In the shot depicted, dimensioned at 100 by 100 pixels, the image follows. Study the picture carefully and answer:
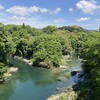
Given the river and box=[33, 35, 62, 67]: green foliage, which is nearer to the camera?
the river

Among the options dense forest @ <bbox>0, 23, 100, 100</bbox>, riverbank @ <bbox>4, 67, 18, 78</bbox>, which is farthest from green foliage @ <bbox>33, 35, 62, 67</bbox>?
riverbank @ <bbox>4, 67, 18, 78</bbox>

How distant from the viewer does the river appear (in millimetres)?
46281

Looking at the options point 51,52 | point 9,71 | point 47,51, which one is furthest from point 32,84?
point 47,51

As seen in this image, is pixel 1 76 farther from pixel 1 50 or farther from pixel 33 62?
pixel 33 62

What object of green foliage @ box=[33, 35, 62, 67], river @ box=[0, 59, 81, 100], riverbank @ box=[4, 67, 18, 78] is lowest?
river @ box=[0, 59, 81, 100]

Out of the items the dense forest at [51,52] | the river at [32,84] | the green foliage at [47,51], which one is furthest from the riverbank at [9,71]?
the green foliage at [47,51]

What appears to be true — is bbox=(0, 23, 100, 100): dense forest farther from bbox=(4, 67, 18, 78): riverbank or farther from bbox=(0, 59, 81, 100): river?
bbox=(0, 59, 81, 100): river

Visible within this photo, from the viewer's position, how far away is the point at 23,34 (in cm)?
10969

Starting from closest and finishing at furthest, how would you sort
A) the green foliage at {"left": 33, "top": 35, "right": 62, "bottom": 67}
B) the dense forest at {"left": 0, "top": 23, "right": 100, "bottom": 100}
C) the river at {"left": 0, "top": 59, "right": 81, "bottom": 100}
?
1. the dense forest at {"left": 0, "top": 23, "right": 100, "bottom": 100}
2. the river at {"left": 0, "top": 59, "right": 81, "bottom": 100}
3. the green foliage at {"left": 33, "top": 35, "right": 62, "bottom": 67}

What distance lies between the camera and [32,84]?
56.4 m

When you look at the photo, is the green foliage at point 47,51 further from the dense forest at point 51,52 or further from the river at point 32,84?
the river at point 32,84

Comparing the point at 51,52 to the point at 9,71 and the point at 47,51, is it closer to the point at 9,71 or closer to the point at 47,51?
the point at 47,51

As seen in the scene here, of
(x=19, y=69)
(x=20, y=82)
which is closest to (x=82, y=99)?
(x=20, y=82)

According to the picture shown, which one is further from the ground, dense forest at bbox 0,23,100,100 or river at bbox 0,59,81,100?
dense forest at bbox 0,23,100,100
